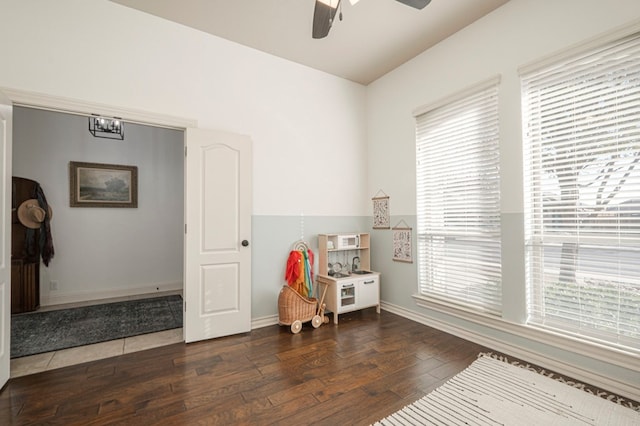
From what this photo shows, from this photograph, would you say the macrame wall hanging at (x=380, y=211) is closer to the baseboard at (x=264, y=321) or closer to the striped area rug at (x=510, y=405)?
the baseboard at (x=264, y=321)

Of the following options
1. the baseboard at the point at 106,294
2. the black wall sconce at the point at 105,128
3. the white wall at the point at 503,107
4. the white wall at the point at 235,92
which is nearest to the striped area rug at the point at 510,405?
the white wall at the point at 503,107

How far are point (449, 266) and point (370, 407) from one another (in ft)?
6.29

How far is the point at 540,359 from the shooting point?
2527 millimetres

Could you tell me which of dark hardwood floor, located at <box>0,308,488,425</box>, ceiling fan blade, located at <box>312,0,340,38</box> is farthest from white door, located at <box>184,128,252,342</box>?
ceiling fan blade, located at <box>312,0,340,38</box>

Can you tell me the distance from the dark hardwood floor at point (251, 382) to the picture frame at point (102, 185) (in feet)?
10.1

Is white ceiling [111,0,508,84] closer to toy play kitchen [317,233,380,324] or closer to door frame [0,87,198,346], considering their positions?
A: door frame [0,87,198,346]

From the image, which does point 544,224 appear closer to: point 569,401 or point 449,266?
point 449,266

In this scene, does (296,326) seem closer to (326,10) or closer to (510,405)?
(510,405)

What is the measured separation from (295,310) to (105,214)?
372cm

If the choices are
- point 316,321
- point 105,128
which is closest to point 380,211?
point 316,321

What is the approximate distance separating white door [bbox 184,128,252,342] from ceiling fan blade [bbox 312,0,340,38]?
4.75ft

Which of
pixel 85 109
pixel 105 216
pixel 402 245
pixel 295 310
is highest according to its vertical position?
pixel 85 109

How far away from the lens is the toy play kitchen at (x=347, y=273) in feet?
12.0

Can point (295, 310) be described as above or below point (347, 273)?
below
